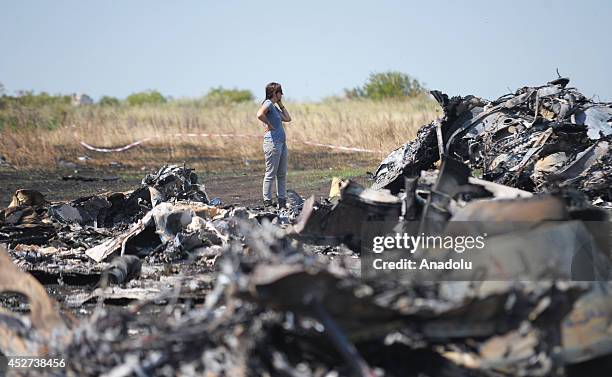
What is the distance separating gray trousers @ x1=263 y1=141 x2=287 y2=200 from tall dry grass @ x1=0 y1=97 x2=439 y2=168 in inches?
410

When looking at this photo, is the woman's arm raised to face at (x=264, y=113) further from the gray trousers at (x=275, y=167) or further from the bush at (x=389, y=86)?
the bush at (x=389, y=86)

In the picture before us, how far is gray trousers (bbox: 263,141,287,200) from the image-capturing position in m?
10.8

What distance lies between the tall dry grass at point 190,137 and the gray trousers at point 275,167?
410 inches

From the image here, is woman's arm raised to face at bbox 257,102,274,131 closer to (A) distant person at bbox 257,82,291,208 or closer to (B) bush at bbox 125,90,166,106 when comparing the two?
(A) distant person at bbox 257,82,291,208

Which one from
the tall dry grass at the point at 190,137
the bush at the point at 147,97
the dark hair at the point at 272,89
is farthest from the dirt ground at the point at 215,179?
the bush at the point at 147,97

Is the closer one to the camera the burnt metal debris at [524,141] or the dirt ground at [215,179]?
the burnt metal debris at [524,141]

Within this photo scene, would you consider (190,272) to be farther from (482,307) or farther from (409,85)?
(409,85)

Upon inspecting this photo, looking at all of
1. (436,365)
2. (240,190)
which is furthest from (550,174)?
(240,190)

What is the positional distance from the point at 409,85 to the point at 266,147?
3411cm

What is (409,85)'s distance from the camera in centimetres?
4381

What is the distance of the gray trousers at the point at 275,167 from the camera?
10.8 meters

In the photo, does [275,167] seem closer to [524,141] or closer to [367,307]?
[524,141]

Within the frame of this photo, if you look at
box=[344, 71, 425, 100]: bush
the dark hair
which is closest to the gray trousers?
the dark hair

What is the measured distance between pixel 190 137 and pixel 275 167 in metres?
15.3
